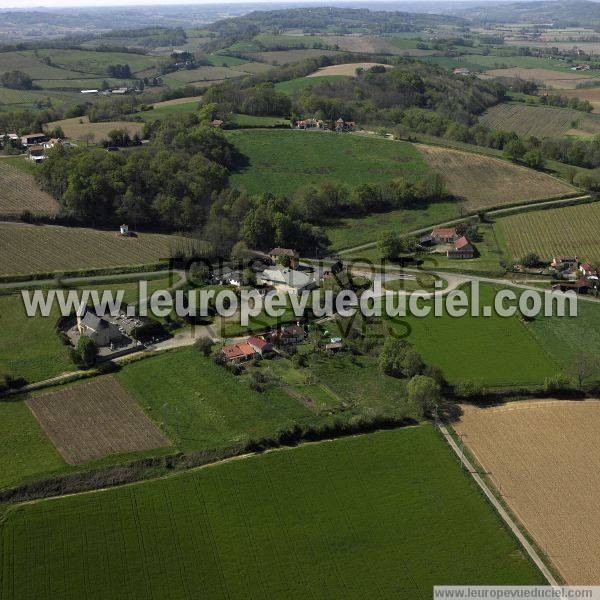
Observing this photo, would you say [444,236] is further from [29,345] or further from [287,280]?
[29,345]

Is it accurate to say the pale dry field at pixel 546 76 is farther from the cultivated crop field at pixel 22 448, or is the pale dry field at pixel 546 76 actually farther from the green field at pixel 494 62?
the cultivated crop field at pixel 22 448

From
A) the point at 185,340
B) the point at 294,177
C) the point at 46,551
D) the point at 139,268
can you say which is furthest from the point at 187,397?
the point at 294,177

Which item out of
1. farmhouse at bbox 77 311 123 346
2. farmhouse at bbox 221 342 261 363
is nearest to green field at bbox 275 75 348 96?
farmhouse at bbox 77 311 123 346

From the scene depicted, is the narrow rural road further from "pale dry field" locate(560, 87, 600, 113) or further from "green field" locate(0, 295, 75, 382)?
"pale dry field" locate(560, 87, 600, 113)

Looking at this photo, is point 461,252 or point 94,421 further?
point 461,252

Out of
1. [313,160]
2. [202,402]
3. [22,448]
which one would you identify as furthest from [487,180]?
[22,448]

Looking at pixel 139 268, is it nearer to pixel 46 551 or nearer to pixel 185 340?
pixel 185 340
